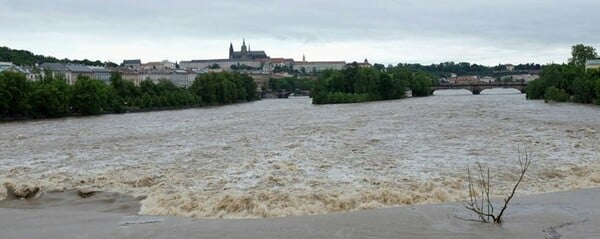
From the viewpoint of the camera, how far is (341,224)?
12.6 metres

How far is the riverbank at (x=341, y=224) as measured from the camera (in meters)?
11.7

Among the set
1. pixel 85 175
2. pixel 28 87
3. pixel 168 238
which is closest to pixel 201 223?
pixel 168 238

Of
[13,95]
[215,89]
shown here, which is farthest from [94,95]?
[215,89]

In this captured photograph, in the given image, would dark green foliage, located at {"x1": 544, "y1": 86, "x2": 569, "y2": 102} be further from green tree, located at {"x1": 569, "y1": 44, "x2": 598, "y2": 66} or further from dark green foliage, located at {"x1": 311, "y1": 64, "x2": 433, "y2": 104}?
green tree, located at {"x1": 569, "y1": 44, "x2": 598, "y2": 66}

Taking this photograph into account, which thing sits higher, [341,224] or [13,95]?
[13,95]

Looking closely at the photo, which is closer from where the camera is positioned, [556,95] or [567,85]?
[556,95]

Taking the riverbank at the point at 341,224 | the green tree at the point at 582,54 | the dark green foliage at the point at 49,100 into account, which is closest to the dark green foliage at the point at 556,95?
the green tree at the point at 582,54

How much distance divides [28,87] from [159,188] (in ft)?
203

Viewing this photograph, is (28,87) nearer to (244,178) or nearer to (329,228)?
(244,178)

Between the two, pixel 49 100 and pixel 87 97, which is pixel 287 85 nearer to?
pixel 87 97

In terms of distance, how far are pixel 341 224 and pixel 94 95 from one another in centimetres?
7306

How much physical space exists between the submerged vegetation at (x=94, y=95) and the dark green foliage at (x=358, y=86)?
2026 cm

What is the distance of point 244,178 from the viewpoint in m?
19.1

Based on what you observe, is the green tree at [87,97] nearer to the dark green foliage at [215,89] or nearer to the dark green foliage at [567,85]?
the dark green foliage at [215,89]
